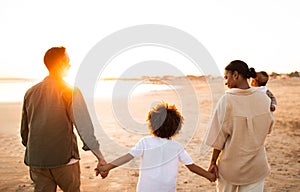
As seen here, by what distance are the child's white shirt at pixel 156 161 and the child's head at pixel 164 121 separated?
59 millimetres

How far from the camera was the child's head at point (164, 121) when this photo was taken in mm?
2828

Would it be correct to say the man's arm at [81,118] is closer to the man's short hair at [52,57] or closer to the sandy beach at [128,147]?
the man's short hair at [52,57]

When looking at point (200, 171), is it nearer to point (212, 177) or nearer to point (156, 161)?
point (212, 177)

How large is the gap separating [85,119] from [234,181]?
1400 millimetres

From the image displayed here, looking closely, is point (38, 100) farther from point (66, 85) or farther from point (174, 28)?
point (174, 28)

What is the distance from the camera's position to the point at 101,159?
3.25 metres

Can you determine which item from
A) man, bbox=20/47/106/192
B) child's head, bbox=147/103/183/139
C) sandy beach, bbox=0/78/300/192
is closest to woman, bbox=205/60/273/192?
child's head, bbox=147/103/183/139

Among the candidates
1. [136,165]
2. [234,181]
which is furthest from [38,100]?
[136,165]

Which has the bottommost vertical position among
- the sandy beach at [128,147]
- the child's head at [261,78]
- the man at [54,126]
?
the sandy beach at [128,147]

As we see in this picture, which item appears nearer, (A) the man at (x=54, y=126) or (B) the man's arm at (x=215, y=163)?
(A) the man at (x=54, y=126)

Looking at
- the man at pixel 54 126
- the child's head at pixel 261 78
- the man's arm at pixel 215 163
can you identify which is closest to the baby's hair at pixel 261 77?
the child's head at pixel 261 78

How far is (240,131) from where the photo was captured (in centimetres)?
287

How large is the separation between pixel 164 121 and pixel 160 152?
25 cm

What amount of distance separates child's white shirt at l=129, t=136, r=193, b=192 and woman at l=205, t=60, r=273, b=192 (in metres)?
0.41
